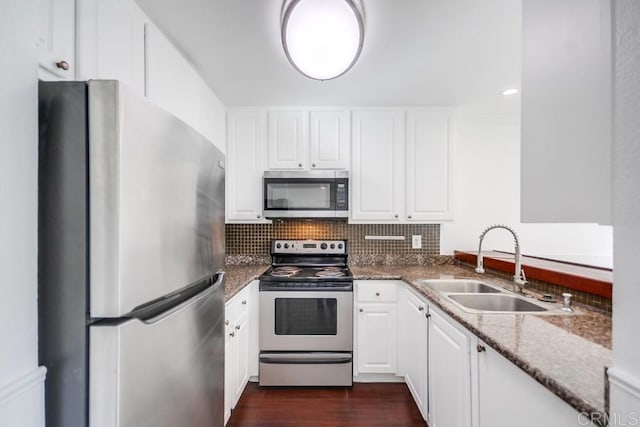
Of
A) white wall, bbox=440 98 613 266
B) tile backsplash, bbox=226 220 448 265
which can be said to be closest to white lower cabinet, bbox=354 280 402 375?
tile backsplash, bbox=226 220 448 265

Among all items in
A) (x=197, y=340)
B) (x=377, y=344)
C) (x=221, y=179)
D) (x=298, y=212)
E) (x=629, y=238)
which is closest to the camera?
(x=629, y=238)

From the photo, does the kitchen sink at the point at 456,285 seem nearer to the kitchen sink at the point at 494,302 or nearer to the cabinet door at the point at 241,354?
the kitchen sink at the point at 494,302

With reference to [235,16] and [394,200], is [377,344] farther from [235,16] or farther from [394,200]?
[235,16]

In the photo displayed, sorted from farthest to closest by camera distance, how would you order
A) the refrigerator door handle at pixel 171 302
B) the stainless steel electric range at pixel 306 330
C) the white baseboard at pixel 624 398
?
the stainless steel electric range at pixel 306 330
the refrigerator door handle at pixel 171 302
the white baseboard at pixel 624 398

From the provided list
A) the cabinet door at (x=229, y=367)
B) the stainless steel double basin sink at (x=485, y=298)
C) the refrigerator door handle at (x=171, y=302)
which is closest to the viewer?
the refrigerator door handle at (x=171, y=302)

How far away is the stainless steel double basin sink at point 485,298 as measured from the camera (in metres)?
1.46

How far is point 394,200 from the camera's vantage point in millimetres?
2426

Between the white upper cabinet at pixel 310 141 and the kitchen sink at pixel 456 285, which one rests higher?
the white upper cabinet at pixel 310 141

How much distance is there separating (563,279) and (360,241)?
5.04 feet

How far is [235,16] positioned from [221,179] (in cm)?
81

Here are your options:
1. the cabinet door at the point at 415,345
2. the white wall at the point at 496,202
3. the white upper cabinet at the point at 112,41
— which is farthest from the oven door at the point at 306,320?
the white upper cabinet at the point at 112,41

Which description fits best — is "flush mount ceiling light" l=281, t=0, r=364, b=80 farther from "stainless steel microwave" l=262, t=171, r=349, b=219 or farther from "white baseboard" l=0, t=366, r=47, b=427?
"white baseboard" l=0, t=366, r=47, b=427

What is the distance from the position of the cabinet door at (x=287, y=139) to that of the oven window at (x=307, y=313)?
1.17 m

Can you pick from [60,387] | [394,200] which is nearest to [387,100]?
[394,200]
